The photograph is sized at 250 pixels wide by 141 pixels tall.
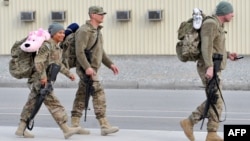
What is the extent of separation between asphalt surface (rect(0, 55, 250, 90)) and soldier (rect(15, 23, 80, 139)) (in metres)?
9.46

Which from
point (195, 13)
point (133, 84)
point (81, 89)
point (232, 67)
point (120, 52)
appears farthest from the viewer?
point (120, 52)

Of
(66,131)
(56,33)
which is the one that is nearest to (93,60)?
(56,33)

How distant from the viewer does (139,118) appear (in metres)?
14.3

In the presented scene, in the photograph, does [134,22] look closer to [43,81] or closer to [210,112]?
[43,81]

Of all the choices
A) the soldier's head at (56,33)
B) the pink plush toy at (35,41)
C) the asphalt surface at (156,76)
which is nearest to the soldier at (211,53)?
Answer: the soldier's head at (56,33)

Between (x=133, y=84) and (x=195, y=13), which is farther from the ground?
(x=195, y=13)

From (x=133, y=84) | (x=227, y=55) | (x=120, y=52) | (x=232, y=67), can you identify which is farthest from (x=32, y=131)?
(x=120, y=52)

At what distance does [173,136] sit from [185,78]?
10.7m

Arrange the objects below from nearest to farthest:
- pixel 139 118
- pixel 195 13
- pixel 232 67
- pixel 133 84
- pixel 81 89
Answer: pixel 195 13 → pixel 81 89 → pixel 139 118 → pixel 133 84 → pixel 232 67

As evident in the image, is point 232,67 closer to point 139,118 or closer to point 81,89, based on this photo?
point 139,118

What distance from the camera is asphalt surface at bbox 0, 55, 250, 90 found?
21.0m

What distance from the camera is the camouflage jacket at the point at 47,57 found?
403 inches

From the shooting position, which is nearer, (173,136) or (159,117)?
(173,136)

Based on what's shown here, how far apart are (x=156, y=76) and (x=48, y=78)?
38.8ft
